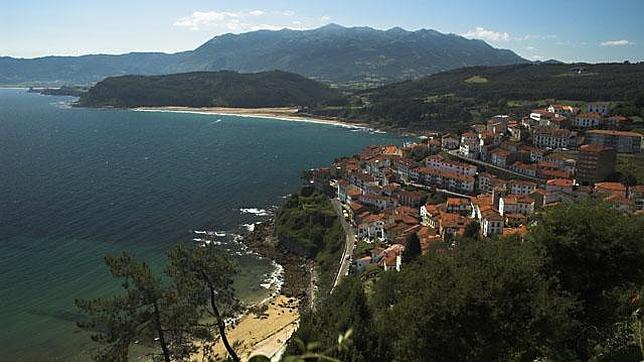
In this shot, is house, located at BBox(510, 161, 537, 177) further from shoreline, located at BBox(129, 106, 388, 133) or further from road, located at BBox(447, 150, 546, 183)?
shoreline, located at BBox(129, 106, 388, 133)

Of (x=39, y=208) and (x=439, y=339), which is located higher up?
(x=439, y=339)

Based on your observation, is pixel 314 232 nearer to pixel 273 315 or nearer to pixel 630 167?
pixel 273 315

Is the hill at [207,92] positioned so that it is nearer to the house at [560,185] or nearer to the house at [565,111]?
the house at [565,111]

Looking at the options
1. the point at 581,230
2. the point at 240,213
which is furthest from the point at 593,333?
the point at 240,213

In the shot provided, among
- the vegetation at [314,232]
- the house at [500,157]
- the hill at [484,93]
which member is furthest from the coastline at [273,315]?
the hill at [484,93]

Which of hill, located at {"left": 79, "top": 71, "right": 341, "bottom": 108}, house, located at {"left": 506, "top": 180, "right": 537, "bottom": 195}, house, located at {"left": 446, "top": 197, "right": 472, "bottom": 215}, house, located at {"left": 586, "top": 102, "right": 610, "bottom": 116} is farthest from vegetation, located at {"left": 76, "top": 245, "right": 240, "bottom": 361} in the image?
hill, located at {"left": 79, "top": 71, "right": 341, "bottom": 108}

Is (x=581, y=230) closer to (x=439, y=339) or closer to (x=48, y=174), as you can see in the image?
(x=439, y=339)

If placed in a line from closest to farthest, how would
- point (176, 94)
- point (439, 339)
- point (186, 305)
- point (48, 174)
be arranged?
1. point (439, 339)
2. point (186, 305)
3. point (48, 174)
4. point (176, 94)
